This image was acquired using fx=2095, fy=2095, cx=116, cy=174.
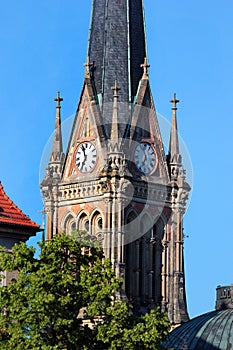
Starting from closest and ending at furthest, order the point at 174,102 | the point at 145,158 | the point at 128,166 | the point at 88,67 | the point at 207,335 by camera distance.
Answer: the point at 207,335 → the point at 128,166 → the point at 88,67 → the point at 145,158 → the point at 174,102

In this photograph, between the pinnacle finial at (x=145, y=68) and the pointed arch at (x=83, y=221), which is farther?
the pinnacle finial at (x=145, y=68)

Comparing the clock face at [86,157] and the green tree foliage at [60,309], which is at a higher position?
the clock face at [86,157]

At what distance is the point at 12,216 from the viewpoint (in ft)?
273

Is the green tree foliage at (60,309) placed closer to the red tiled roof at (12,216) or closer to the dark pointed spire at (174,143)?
the red tiled roof at (12,216)

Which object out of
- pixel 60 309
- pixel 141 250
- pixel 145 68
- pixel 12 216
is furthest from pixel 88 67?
pixel 60 309

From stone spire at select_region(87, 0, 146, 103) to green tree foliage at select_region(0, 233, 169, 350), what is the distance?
47571mm

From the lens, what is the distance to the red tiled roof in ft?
270

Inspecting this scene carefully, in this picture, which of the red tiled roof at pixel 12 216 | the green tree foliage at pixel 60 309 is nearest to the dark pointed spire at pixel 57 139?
the red tiled roof at pixel 12 216

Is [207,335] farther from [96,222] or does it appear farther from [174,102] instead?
[174,102]

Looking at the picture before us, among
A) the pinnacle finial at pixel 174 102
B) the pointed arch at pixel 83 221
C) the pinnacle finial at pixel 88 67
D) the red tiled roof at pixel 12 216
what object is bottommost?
the red tiled roof at pixel 12 216

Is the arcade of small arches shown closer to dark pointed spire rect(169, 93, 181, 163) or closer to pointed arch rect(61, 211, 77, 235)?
pointed arch rect(61, 211, 77, 235)

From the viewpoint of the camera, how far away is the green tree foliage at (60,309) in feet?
236

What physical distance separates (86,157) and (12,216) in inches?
1525

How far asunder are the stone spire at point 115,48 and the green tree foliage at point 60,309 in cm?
4757
